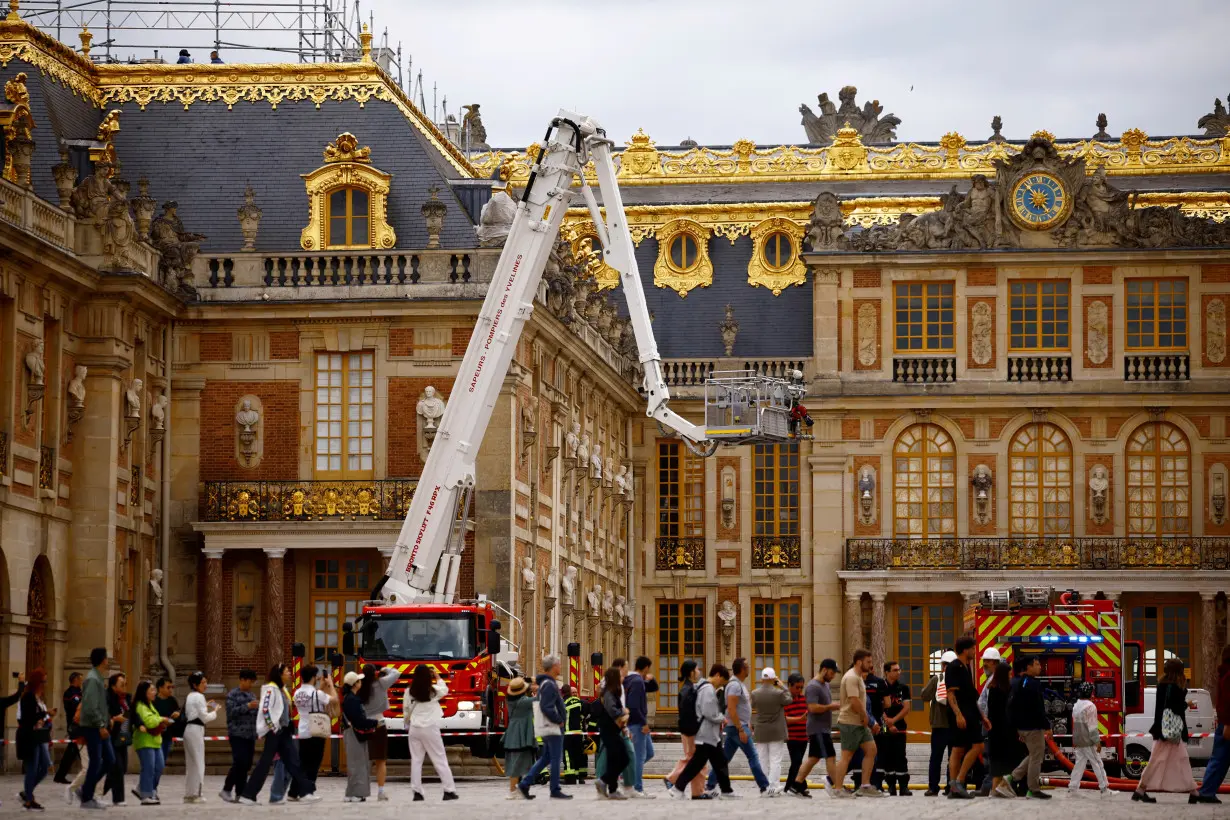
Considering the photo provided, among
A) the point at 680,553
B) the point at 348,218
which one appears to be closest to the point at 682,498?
the point at 680,553

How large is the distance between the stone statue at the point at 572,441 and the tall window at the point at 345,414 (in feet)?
21.5

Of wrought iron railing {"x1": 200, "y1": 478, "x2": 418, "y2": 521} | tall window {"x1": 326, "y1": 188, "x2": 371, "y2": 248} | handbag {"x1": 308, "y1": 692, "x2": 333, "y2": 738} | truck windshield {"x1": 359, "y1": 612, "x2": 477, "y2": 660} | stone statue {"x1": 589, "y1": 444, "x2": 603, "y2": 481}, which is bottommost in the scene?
handbag {"x1": 308, "y1": 692, "x2": 333, "y2": 738}

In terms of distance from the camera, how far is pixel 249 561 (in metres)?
38.4

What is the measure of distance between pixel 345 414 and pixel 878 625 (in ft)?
58.5

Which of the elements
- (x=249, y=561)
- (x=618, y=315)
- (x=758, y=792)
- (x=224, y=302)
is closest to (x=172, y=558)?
(x=249, y=561)

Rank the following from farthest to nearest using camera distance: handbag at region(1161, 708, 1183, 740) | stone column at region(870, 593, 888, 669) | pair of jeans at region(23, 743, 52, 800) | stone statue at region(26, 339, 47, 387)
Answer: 1. stone column at region(870, 593, 888, 669)
2. stone statue at region(26, 339, 47, 387)
3. handbag at region(1161, 708, 1183, 740)
4. pair of jeans at region(23, 743, 52, 800)

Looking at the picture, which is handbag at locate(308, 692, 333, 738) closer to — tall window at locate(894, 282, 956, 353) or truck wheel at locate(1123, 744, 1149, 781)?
truck wheel at locate(1123, 744, 1149, 781)

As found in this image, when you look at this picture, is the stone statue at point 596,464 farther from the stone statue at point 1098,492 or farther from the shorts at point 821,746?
the shorts at point 821,746

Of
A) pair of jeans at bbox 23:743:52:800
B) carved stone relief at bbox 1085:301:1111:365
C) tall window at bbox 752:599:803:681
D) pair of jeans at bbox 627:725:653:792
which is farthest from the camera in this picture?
tall window at bbox 752:599:803:681

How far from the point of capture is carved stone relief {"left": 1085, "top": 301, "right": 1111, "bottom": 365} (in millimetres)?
53500

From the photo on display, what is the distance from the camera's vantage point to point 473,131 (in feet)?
193

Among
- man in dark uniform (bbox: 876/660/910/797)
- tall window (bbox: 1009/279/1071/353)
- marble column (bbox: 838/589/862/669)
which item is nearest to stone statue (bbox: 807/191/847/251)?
tall window (bbox: 1009/279/1071/353)

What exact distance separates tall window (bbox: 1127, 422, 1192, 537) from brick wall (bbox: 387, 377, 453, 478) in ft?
66.1

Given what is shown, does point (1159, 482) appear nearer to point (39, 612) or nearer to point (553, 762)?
point (39, 612)
